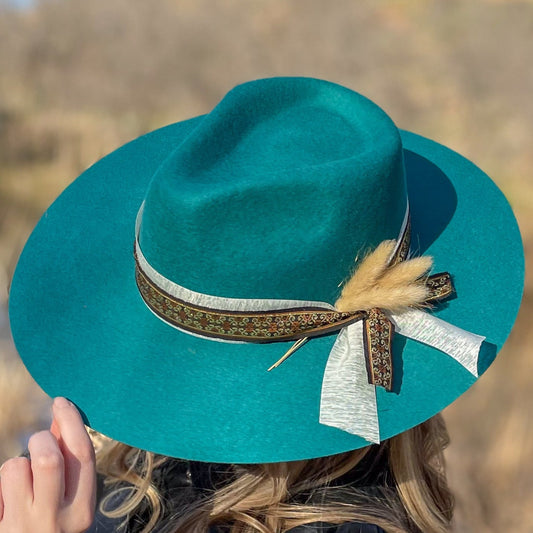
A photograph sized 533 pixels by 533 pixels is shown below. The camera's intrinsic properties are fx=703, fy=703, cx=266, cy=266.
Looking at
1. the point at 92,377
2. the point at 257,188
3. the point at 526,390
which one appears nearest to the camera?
the point at 257,188

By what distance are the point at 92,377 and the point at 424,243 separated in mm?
781

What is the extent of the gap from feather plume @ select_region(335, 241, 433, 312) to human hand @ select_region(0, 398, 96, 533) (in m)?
0.56

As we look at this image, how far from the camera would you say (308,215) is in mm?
1259

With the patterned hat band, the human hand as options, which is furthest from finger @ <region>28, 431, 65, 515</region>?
the patterned hat band

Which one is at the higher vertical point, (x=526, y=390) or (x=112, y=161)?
(x=112, y=161)

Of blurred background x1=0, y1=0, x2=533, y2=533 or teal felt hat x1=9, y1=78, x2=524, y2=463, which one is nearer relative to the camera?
teal felt hat x1=9, y1=78, x2=524, y2=463

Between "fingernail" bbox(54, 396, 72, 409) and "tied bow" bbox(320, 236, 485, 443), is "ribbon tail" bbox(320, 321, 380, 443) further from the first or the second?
"fingernail" bbox(54, 396, 72, 409)

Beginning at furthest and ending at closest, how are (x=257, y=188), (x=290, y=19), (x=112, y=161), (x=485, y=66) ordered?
(x=290, y=19), (x=485, y=66), (x=112, y=161), (x=257, y=188)

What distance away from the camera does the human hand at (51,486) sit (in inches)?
48.2

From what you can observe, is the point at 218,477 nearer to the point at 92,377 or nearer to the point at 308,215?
the point at 92,377

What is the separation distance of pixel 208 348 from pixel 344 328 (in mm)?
272

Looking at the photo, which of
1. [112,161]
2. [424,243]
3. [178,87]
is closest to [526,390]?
[424,243]

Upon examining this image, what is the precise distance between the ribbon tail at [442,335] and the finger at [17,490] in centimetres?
74

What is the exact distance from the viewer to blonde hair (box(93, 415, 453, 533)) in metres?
1.48
